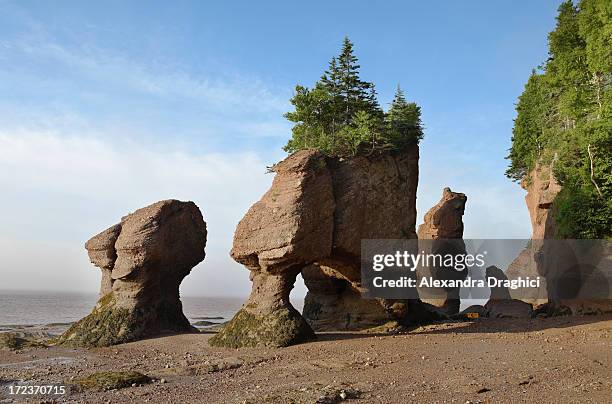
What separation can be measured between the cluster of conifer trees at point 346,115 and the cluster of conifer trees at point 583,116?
→ 9.28 meters

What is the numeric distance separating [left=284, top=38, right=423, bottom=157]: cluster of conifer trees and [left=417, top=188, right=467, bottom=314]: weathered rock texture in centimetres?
1964

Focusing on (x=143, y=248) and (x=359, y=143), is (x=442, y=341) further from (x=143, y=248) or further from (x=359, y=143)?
(x=143, y=248)

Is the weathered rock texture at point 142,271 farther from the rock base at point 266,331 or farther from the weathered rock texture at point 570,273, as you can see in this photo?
the weathered rock texture at point 570,273

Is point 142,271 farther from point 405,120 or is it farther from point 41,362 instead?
point 405,120

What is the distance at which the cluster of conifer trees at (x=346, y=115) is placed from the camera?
98.0ft

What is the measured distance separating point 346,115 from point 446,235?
2372cm

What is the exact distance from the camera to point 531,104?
52375 millimetres

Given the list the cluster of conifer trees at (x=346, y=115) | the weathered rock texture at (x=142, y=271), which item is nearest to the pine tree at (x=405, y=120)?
the cluster of conifer trees at (x=346, y=115)

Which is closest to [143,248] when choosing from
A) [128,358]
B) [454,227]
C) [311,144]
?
[128,358]

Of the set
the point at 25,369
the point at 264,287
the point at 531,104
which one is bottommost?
the point at 25,369

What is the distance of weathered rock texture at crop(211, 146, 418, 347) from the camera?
23.1 meters

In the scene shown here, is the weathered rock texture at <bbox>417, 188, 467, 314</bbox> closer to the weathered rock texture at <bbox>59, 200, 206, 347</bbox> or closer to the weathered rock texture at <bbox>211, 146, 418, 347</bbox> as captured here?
the weathered rock texture at <bbox>211, 146, 418, 347</bbox>

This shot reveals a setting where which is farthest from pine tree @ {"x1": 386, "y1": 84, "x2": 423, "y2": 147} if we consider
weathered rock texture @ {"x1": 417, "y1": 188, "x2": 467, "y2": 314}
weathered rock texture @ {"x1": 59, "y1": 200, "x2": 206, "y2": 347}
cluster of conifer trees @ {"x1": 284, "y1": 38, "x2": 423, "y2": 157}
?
weathered rock texture @ {"x1": 417, "y1": 188, "x2": 467, "y2": 314}

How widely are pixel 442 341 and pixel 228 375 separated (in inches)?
399
